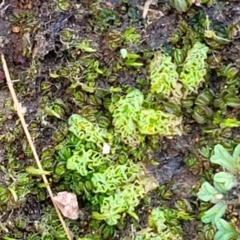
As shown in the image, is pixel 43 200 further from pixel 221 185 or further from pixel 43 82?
pixel 221 185

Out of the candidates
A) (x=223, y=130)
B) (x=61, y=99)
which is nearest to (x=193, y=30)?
(x=223, y=130)

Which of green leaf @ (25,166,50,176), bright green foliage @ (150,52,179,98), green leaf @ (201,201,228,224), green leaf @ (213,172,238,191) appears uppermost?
bright green foliage @ (150,52,179,98)

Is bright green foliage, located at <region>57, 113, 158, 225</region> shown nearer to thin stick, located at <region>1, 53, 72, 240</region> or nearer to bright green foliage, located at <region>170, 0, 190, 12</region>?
thin stick, located at <region>1, 53, 72, 240</region>

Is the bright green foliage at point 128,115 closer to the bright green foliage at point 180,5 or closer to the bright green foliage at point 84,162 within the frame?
the bright green foliage at point 84,162

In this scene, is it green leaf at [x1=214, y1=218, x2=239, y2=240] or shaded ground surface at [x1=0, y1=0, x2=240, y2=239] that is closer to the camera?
green leaf at [x1=214, y1=218, x2=239, y2=240]

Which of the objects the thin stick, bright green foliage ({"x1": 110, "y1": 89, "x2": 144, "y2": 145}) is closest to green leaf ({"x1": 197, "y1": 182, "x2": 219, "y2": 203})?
bright green foliage ({"x1": 110, "y1": 89, "x2": 144, "y2": 145})

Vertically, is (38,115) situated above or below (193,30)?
below
